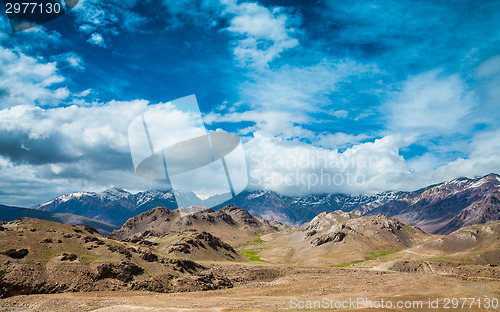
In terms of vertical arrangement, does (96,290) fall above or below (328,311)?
below

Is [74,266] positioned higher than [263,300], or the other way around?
[74,266]

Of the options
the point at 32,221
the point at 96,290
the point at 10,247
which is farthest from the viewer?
the point at 32,221

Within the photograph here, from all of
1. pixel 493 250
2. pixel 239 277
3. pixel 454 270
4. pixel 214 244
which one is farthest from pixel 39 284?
pixel 493 250

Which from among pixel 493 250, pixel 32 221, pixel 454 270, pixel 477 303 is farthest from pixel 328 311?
pixel 493 250

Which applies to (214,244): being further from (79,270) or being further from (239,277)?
(79,270)

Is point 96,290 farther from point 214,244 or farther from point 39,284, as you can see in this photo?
point 214,244

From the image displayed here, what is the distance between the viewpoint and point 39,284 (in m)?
58.3

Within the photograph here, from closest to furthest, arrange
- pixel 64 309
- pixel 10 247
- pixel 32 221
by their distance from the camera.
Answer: pixel 64 309
pixel 10 247
pixel 32 221

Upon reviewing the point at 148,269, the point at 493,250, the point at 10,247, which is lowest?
the point at 493,250

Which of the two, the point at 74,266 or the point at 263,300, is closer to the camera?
the point at 263,300

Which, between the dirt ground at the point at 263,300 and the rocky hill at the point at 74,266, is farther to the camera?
the rocky hill at the point at 74,266

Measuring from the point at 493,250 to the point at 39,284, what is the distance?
19326 cm

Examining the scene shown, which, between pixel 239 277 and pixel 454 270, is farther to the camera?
pixel 454 270

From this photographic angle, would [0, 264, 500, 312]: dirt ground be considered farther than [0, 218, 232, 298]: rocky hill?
No
